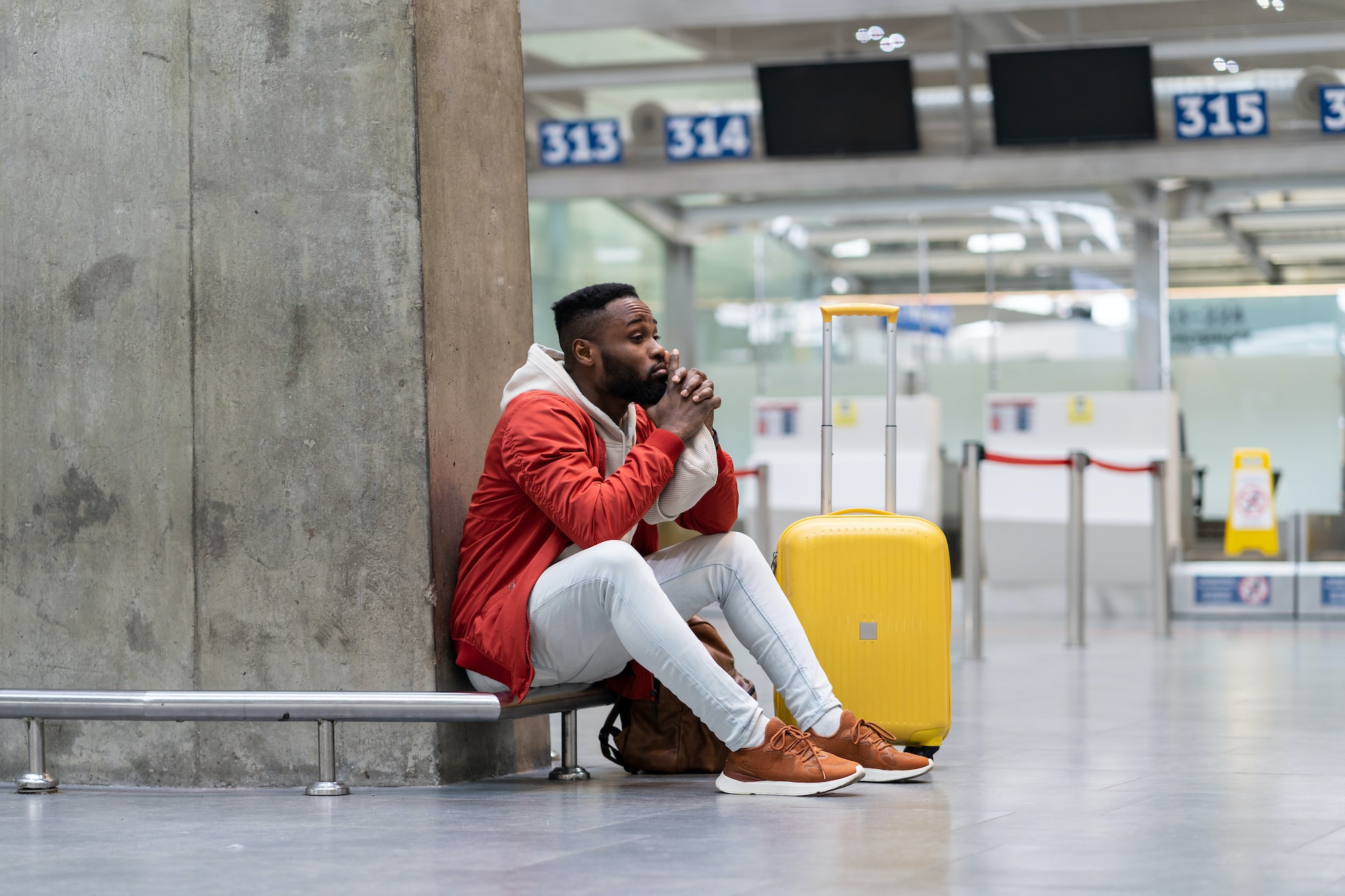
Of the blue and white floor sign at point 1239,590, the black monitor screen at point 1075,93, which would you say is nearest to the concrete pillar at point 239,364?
the blue and white floor sign at point 1239,590

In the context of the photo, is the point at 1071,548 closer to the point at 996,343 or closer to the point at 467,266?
the point at 467,266

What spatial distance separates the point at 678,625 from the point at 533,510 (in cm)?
45

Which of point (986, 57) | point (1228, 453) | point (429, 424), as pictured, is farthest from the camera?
point (1228, 453)

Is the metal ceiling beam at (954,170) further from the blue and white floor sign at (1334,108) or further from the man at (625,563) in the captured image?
the man at (625,563)

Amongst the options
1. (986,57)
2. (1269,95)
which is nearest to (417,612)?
(986,57)

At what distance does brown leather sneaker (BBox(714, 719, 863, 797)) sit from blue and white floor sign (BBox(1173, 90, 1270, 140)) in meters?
8.79

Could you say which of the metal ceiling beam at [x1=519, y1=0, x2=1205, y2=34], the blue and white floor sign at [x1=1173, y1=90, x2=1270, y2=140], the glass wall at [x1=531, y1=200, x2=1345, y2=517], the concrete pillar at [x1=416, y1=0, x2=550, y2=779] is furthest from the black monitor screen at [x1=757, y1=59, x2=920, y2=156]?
the concrete pillar at [x1=416, y1=0, x2=550, y2=779]

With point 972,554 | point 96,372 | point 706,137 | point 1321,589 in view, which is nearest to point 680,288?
point 706,137

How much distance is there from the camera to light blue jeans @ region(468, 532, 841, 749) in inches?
135

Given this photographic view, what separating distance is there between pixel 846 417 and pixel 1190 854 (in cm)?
1061

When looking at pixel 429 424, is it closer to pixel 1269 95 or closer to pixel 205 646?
pixel 205 646

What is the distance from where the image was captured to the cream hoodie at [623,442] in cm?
361

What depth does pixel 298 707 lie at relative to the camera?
355 cm

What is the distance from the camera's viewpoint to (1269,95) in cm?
1135
